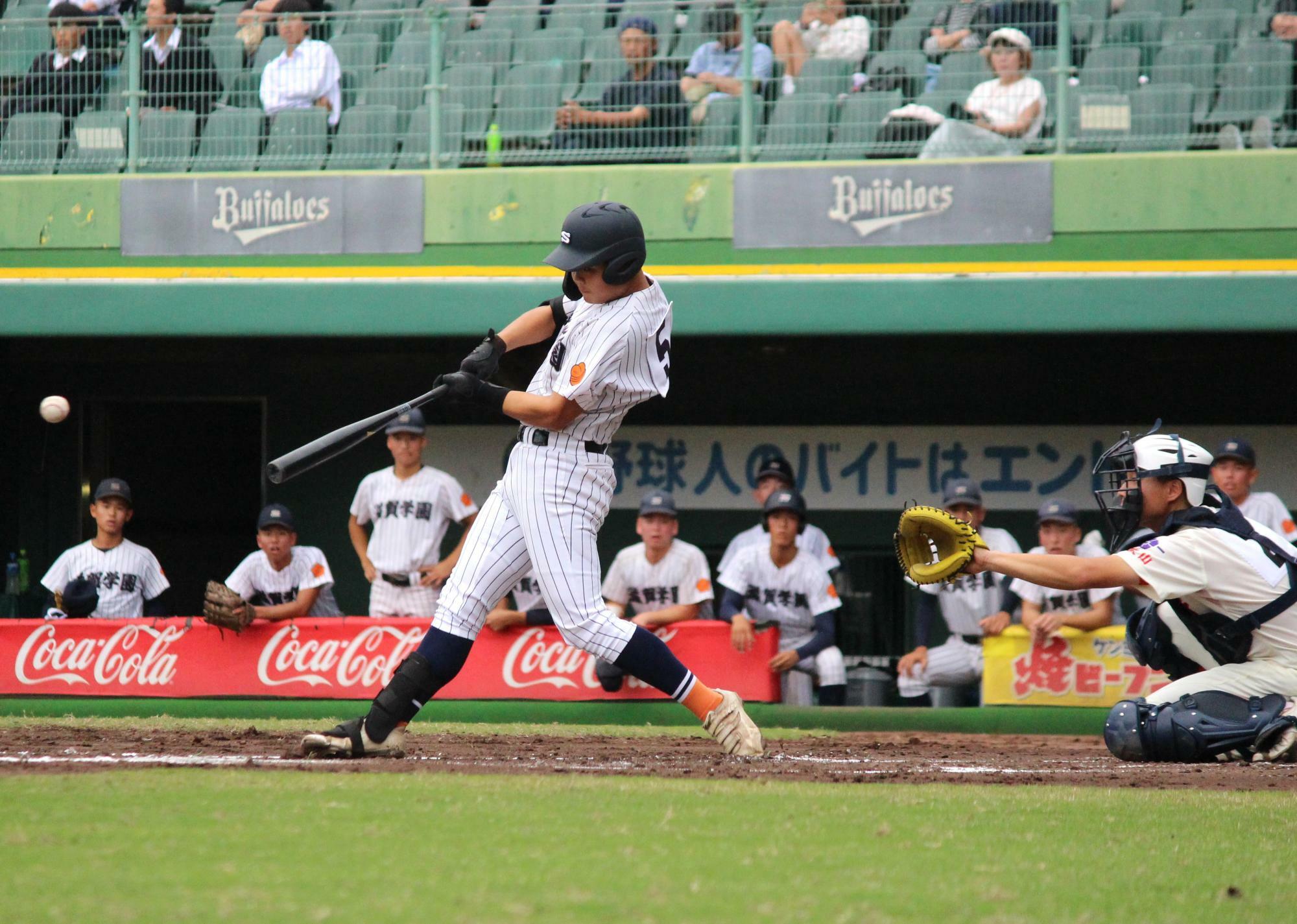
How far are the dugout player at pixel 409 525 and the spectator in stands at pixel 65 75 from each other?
9.77 ft

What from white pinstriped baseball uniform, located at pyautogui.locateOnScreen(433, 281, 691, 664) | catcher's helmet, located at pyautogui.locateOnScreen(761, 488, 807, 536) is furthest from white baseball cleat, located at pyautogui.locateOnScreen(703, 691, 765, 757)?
catcher's helmet, located at pyautogui.locateOnScreen(761, 488, 807, 536)

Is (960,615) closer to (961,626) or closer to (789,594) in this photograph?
(961,626)

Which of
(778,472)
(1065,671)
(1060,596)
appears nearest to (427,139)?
(778,472)

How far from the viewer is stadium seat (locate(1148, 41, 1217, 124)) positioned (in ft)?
26.9

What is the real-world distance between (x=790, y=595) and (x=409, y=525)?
2.07m

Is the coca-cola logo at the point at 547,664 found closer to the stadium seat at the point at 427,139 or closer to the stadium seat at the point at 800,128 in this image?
the stadium seat at the point at 800,128

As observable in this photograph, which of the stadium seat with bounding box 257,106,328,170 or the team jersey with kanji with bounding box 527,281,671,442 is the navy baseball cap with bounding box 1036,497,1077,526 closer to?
the team jersey with kanji with bounding box 527,281,671,442

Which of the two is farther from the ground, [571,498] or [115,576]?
[571,498]

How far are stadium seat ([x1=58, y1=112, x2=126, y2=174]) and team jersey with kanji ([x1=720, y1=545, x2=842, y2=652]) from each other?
15.0 ft

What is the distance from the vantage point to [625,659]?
14.3 ft

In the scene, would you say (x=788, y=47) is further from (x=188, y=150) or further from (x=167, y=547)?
(x=167, y=547)

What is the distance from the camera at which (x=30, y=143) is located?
A: 9.29 m

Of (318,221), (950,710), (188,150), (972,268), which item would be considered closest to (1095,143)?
(972,268)

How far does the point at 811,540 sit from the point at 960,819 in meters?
4.78
